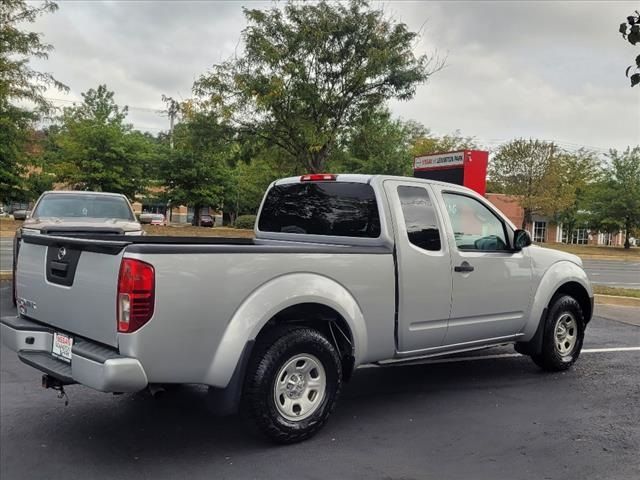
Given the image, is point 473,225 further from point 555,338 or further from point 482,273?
point 555,338

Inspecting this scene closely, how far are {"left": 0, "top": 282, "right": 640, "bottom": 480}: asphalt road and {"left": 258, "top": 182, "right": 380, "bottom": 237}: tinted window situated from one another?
59.3 inches

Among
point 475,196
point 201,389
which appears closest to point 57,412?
point 201,389

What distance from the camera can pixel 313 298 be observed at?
411cm

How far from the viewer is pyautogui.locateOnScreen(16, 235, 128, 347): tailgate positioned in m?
3.55

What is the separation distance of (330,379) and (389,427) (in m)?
0.69

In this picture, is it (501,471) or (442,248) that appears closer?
(501,471)

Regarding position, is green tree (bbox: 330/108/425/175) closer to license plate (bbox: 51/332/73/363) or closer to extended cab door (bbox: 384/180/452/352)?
extended cab door (bbox: 384/180/452/352)

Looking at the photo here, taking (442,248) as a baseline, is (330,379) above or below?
below

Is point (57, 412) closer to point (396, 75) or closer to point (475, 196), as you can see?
point (475, 196)

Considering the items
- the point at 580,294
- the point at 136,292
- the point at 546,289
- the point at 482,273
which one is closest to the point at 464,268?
the point at 482,273

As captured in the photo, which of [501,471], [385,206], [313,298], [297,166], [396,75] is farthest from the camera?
[297,166]

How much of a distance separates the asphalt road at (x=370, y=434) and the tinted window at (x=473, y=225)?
4.47 ft

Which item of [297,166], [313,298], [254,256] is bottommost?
[313,298]

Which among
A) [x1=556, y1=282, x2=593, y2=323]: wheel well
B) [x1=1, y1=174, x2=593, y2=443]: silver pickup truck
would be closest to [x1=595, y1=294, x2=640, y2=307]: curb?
[x1=556, y1=282, x2=593, y2=323]: wheel well
